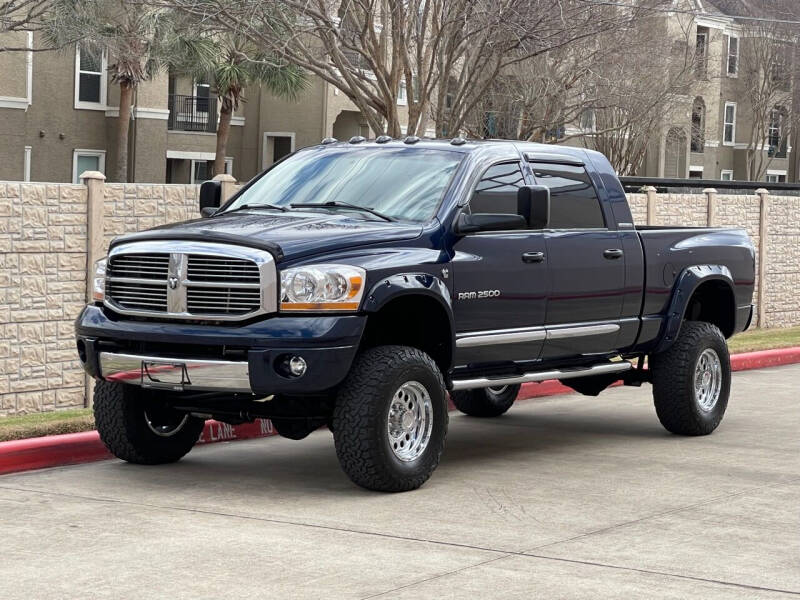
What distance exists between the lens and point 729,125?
2653 inches

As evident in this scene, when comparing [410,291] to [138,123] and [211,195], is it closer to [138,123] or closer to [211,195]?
[211,195]

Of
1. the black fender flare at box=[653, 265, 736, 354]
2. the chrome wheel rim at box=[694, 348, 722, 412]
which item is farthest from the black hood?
the chrome wheel rim at box=[694, 348, 722, 412]

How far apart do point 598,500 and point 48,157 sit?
116 feet

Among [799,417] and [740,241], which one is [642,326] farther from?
[799,417]

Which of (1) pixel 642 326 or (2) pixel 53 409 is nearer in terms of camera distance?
(1) pixel 642 326

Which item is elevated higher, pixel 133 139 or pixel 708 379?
pixel 133 139

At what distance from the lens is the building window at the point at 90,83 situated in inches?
1668

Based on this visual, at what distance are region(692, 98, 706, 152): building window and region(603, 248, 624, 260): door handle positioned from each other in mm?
42228

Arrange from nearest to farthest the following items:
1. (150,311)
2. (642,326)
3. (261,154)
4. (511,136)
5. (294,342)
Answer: (294,342)
(150,311)
(642,326)
(511,136)
(261,154)

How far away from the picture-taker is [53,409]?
12672 mm

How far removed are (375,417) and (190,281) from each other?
137cm

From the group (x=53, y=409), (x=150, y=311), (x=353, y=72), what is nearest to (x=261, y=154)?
(x=353, y=72)

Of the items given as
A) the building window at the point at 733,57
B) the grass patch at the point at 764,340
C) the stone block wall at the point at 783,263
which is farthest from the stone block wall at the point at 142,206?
the building window at the point at 733,57

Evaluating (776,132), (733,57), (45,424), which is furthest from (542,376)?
(776,132)
